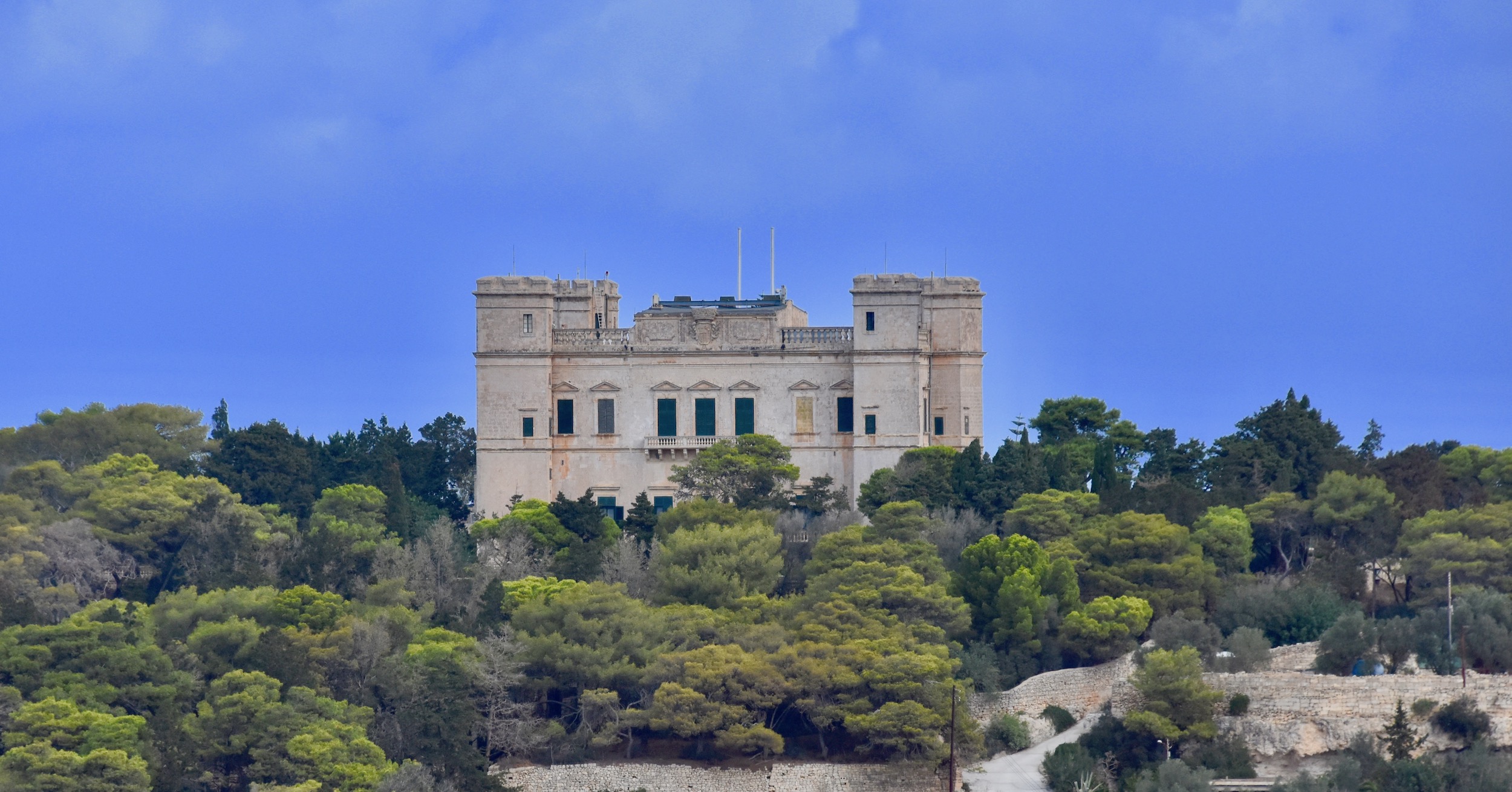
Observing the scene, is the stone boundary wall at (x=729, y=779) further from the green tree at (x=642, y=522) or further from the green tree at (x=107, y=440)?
the green tree at (x=107, y=440)

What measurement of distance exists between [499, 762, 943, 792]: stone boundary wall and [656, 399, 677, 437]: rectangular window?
42.6ft

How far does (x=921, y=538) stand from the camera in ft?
191

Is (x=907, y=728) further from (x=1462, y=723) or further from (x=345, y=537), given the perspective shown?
(x=345, y=537)

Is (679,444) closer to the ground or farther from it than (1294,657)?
farther from it

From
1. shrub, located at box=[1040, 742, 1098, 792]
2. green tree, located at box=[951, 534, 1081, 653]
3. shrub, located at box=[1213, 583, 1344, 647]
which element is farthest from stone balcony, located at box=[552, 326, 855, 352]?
shrub, located at box=[1040, 742, 1098, 792]

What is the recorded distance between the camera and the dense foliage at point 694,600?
5109 cm

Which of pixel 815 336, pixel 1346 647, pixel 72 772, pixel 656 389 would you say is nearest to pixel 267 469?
pixel 656 389

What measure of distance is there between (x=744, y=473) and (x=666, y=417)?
2893 millimetres

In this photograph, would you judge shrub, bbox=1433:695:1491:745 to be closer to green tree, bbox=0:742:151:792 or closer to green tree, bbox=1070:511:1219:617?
green tree, bbox=1070:511:1219:617

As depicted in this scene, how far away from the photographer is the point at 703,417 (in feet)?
207

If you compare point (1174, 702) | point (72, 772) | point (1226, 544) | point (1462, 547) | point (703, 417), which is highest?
point (703, 417)

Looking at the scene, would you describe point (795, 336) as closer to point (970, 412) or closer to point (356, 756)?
point (970, 412)

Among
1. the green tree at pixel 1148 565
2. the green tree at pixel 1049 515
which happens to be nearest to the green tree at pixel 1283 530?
the green tree at pixel 1148 565

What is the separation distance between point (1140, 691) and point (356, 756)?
1434cm
